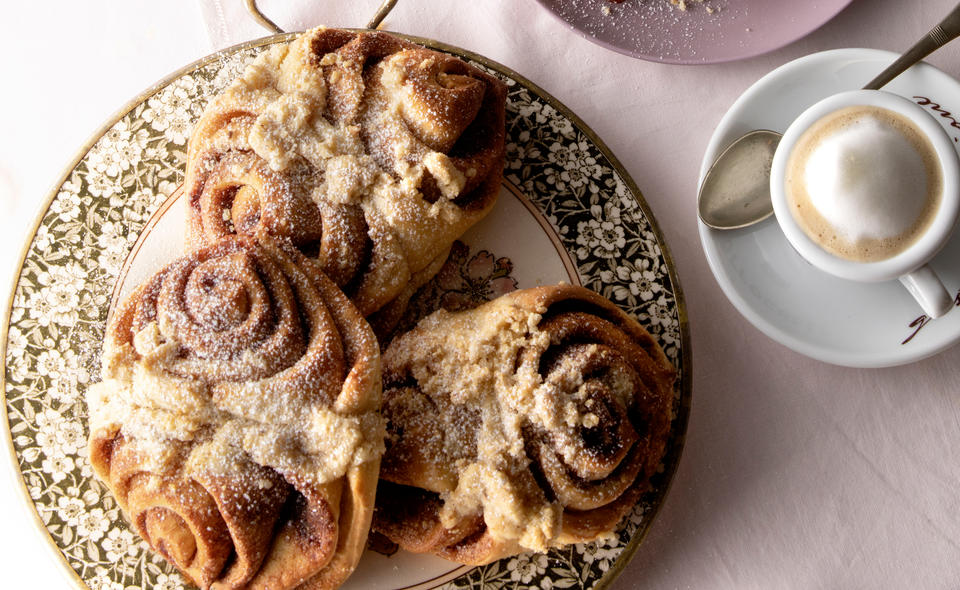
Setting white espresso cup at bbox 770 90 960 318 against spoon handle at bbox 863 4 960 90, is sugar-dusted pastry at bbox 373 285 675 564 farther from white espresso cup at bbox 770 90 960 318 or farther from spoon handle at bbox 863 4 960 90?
spoon handle at bbox 863 4 960 90

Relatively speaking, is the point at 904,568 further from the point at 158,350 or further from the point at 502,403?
the point at 158,350

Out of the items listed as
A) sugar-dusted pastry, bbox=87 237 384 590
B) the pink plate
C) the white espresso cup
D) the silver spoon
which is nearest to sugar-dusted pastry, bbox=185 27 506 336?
sugar-dusted pastry, bbox=87 237 384 590

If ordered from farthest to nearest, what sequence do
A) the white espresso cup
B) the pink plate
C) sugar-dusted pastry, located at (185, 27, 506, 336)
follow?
the pink plate
the white espresso cup
sugar-dusted pastry, located at (185, 27, 506, 336)

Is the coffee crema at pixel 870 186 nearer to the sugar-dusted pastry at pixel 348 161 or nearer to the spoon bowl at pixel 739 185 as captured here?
the spoon bowl at pixel 739 185

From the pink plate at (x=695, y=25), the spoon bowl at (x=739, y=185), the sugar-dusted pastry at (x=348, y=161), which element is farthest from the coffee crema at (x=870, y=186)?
the sugar-dusted pastry at (x=348, y=161)

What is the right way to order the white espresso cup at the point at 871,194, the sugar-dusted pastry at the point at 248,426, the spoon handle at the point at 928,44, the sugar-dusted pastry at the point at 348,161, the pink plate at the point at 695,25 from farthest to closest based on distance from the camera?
the pink plate at the point at 695,25
the spoon handle at the point at 928,44
the white espresso cup at the point at 871,194
the sugar-dusted pastry at the point at 348,161
the sugar-dusted pastry at the point at 248,426

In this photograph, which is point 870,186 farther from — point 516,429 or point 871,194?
point 516,429
